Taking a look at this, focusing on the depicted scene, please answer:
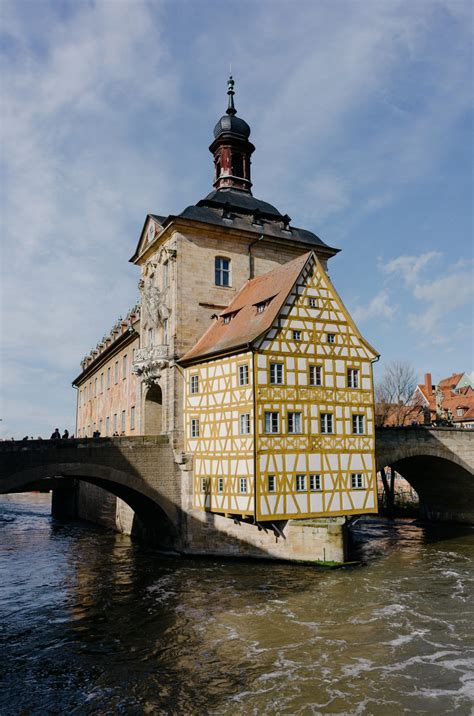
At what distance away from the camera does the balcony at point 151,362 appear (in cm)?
2716

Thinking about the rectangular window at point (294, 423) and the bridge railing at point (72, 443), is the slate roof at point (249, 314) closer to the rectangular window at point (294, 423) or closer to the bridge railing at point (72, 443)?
the rectangular window at point (294, 423)

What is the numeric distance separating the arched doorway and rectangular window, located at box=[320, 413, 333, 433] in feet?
34.0

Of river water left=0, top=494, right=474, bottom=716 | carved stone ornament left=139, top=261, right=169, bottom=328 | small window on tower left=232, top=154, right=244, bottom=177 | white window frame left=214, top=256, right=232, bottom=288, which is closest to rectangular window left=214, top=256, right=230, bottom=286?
white window frame left=214, top=256, right=232, bottom=288

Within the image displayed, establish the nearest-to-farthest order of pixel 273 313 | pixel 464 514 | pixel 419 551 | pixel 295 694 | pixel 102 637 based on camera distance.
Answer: pixel 295 694
pixel 102 637
pixel 273 313
pixel 419 551
pixel 464 514

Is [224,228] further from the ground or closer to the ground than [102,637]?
further from the ground

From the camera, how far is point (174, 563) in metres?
23.8

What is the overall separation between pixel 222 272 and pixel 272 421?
363 inches

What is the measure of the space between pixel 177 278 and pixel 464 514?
877 inches

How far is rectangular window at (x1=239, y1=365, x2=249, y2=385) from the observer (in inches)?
888

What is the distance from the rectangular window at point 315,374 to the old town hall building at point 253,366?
44 mm

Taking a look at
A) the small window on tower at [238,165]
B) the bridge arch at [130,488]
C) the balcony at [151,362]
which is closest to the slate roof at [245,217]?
the small window on tower at [238,165]

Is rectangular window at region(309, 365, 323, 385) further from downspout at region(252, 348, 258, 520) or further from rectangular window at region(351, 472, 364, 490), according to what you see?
rectangular window at region(351, 472, 364, 490)

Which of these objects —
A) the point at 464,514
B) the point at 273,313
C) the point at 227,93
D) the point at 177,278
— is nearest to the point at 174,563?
the point at 273,313

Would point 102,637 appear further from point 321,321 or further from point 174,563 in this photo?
point 321,321
